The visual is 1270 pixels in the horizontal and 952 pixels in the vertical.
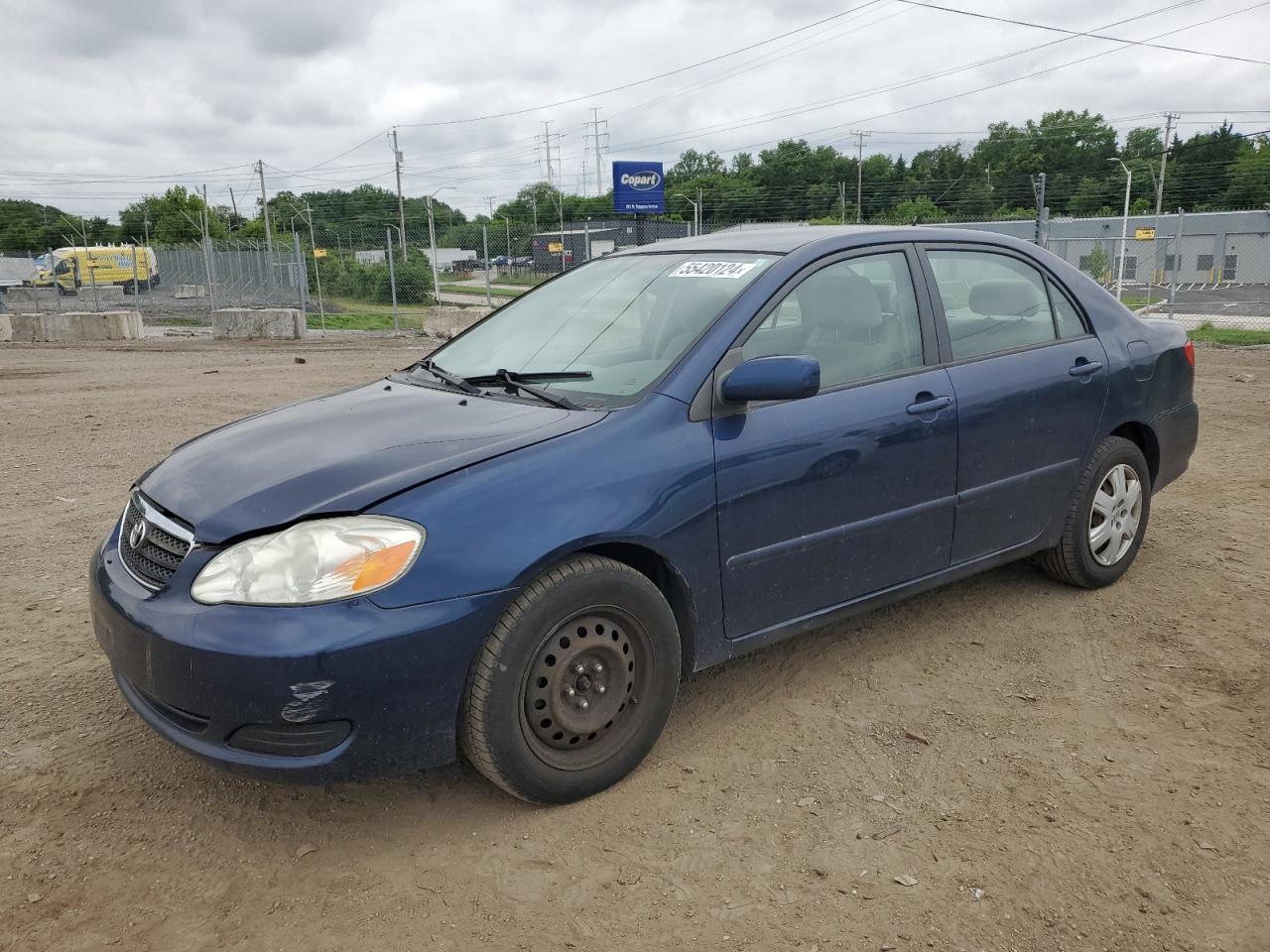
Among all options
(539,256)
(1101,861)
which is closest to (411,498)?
(1101,861)

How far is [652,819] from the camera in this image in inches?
113

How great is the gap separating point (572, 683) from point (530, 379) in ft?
3.73

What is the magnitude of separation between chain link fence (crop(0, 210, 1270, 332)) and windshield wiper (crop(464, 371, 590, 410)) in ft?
33.7

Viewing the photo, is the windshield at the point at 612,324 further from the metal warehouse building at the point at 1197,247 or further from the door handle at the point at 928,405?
the metal warehouse building at the point at 1197,247

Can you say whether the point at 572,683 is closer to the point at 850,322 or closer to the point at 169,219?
the point at 850,322

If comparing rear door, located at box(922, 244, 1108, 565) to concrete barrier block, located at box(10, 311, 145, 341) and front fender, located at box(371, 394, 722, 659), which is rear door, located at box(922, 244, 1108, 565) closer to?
front fender, located at box(371, 394, 722, 659)

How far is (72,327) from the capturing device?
70.0 ft

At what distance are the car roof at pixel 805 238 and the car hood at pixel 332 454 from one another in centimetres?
112

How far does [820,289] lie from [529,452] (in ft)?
4.52

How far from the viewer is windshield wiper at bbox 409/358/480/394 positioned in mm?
3572

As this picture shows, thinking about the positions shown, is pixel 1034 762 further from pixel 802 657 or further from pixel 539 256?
pixel 539 256

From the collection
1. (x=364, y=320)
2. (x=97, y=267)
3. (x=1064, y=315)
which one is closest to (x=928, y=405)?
(x=1064, y=315)

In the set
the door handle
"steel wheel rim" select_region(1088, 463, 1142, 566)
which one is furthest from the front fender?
"steel wheel rim" select_region(1088, 463, 1142, 566)

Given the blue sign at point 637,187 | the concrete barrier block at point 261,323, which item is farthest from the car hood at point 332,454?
the blue sign at point 637,187
